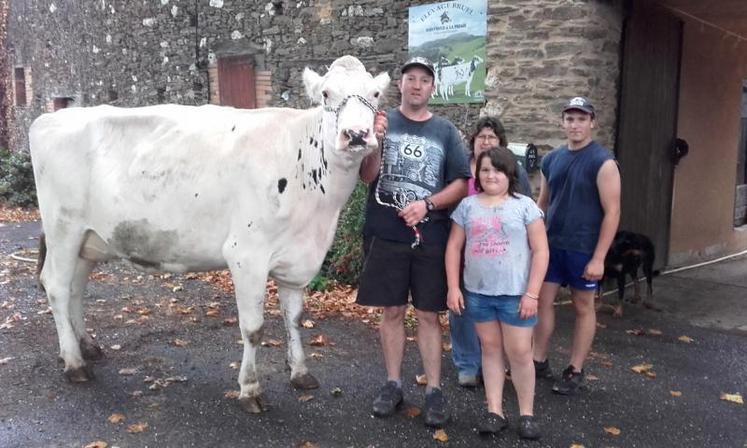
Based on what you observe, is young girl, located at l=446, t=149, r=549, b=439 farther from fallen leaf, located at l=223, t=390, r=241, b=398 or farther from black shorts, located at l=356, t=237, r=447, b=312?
fallen leaf, located at l=223, t=390, r=241, b=398

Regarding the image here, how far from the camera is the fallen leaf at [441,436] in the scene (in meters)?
3.80

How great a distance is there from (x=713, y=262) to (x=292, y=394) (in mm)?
6956

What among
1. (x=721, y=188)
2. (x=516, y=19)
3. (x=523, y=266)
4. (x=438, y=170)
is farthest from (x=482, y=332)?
(x=721, y=188)

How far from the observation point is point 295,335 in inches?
177

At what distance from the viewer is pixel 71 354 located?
4633 mm

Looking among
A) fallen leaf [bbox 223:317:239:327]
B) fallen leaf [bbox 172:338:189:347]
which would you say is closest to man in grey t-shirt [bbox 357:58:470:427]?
fallen leaf [bbox 172:338:189:347]

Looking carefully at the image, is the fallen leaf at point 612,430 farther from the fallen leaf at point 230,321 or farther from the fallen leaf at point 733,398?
the fallen leaf at point 230,321

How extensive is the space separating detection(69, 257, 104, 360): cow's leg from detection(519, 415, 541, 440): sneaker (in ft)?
10.4

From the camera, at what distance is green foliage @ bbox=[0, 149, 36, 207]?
552 inches

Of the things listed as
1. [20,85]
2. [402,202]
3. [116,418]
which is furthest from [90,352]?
[20,85]

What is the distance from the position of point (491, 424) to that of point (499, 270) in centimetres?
87

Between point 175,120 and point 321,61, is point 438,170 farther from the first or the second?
point 321,61

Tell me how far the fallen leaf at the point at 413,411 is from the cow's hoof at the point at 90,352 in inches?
95.6

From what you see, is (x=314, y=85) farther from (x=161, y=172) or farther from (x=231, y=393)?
(x=231, y=393)
